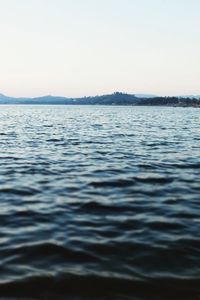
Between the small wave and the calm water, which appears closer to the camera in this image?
the small wave

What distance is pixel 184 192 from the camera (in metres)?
15.7

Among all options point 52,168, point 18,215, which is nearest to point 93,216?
point 18,215

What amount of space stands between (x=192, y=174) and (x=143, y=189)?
4676 millimetres

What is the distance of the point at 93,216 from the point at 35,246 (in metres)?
3.10

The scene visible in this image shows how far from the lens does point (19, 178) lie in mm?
18219

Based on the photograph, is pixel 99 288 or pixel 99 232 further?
pixel 99 232

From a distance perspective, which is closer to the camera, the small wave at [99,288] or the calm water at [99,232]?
the small wave at [99,288]

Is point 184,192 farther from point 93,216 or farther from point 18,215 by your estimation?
point 18,215

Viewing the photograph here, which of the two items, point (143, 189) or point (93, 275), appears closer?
point (93, 275)

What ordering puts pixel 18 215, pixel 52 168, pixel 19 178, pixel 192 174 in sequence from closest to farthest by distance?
pixel 18 215 → pixel 19 178 → pixel 192 174 → pixel 52 168

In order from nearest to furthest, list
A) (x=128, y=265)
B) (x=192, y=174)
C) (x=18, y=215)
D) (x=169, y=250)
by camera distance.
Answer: (x=128, y=265)
(x=169, y=250)
(x=18, y=215)
(x=192, y=174)

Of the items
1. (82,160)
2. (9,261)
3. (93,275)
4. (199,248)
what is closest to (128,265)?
(93,275)

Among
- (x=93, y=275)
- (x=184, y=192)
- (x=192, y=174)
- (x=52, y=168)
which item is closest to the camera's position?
(x=93, y=275)

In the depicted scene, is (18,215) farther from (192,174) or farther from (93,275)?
(192,174)
